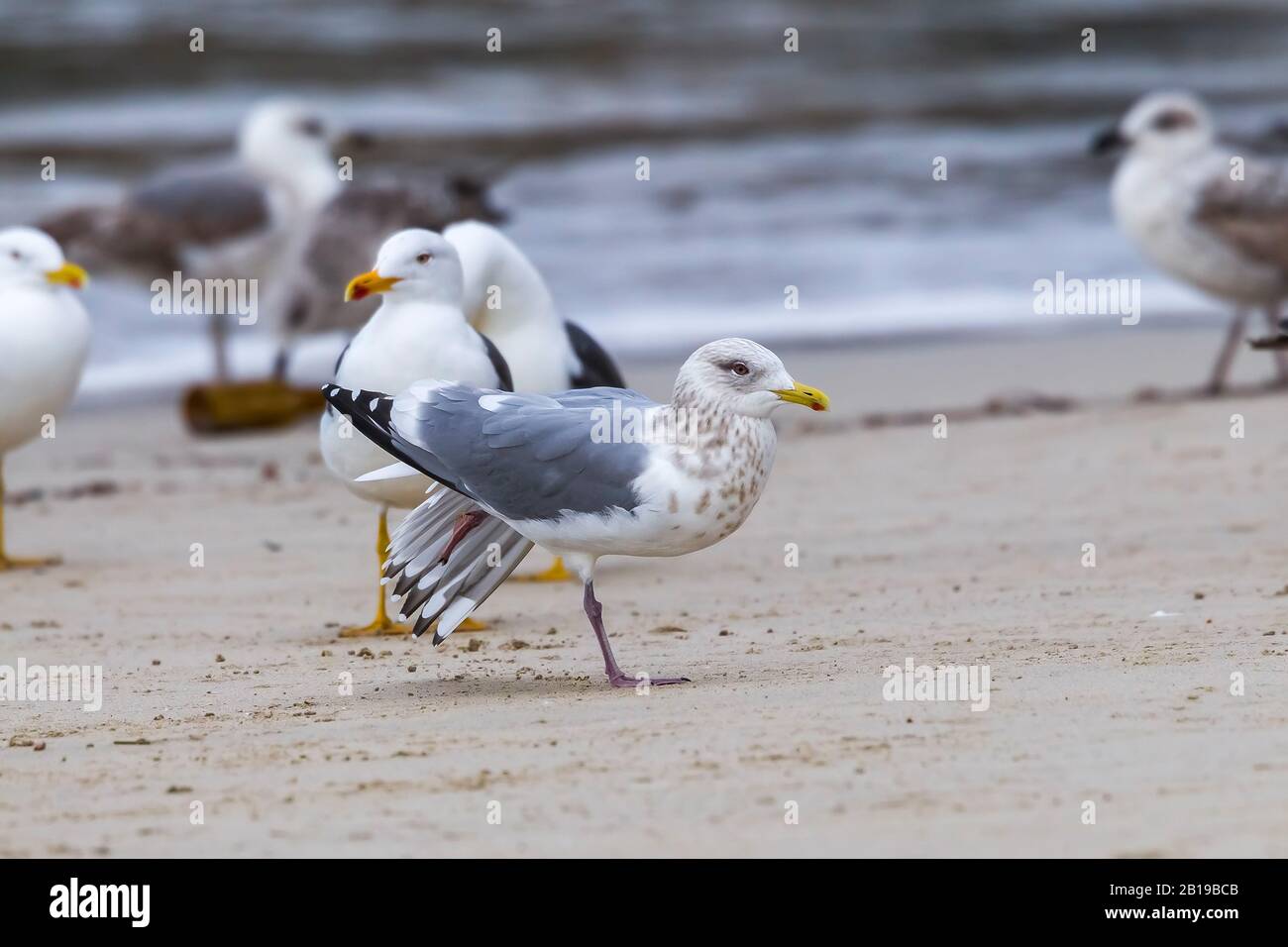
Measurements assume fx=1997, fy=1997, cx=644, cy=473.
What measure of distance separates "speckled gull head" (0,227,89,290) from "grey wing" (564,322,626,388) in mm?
1931

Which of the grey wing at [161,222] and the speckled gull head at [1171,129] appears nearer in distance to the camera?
the speckled gull head at [1171,129]

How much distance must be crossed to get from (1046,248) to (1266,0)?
58.0 feet

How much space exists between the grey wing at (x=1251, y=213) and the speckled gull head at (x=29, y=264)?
223 inches

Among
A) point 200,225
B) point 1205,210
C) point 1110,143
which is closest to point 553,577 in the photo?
point 1205,210

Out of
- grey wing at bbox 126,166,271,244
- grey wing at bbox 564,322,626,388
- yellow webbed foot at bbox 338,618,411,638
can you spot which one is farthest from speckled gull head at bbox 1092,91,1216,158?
yellow webbed foot at bbox 338,618,411,638

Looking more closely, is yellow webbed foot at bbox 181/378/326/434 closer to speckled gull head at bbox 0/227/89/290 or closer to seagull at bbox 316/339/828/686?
speckled gull head at bbox 0/227/89/290

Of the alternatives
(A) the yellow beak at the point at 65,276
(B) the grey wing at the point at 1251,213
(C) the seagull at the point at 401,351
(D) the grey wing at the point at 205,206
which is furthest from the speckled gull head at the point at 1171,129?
(A) the yellow beak at the point at 65,276

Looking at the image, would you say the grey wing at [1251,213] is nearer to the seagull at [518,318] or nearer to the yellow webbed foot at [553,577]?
the seagull at [518,318]

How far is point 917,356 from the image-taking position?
11406 mm

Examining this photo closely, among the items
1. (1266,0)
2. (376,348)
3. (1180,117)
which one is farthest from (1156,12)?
(376,348)

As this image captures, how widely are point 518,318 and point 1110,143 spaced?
510 centimetres

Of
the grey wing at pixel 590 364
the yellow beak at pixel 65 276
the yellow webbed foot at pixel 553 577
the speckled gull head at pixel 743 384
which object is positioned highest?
the yellow beak at pixel 65 276

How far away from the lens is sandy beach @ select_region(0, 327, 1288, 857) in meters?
3.68

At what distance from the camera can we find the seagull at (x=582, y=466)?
190 inches
